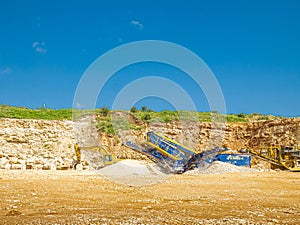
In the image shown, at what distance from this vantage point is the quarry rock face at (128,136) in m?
27.8

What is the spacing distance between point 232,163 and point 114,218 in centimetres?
1640

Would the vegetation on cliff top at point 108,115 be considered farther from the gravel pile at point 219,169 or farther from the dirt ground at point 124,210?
the dirt ground at point 124,210

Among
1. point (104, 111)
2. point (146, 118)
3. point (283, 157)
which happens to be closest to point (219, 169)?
point (283, 157)

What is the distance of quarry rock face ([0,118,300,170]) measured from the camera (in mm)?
27750

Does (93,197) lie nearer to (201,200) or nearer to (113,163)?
(201,200)


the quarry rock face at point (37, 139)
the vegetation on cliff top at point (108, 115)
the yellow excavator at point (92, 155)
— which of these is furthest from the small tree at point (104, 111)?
the yellow excavator at point (92, 155)

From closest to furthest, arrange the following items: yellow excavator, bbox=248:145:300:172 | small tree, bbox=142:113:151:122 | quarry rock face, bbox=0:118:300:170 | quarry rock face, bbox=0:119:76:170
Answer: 1. yellow excavator, bbox=248:145:300:172
2. quarry rock face, bbox=0:119:76:170
3. quarry rock face, bbox=0:118:300:170
4. small tree, bbox=142:113:151:122

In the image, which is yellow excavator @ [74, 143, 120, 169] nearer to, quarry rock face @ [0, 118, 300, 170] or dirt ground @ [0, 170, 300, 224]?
quarry rock face @ [0, 118, 300, 170]

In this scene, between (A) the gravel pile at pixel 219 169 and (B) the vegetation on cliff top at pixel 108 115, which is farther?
(B) the vegetation on cliff top at pixel 108 115

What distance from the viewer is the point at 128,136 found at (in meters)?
34.7

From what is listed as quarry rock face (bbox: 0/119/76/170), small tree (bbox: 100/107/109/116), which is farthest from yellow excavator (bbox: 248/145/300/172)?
small tree (bbox: 100/107/109/116)

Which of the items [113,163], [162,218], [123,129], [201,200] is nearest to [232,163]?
[113,163]

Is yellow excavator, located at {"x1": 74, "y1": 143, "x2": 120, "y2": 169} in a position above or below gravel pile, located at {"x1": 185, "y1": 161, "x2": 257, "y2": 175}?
above

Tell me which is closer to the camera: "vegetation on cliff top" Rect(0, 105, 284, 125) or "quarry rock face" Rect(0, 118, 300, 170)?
"quarry rock face" Rect(0, 118, 300, 170)
